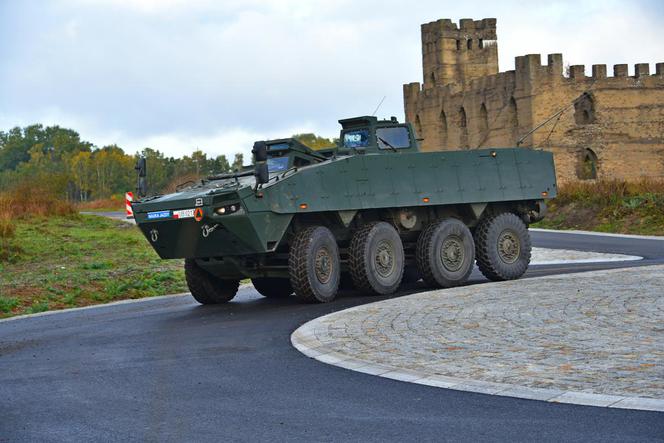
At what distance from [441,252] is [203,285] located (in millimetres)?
3941

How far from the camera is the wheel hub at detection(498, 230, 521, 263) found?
64.2ft

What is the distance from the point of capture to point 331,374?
9.84 meters

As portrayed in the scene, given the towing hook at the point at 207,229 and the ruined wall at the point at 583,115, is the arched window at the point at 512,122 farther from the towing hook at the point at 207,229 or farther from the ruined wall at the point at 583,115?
the towing hook at the point at 207,229

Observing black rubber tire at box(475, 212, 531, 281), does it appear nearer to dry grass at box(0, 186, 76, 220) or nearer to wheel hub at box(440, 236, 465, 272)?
wheel hub at box(440, 236, 465, 272)

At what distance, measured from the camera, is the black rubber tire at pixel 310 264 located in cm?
1622

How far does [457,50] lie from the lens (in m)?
97.4

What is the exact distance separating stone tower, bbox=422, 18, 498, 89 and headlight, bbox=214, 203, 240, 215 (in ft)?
267

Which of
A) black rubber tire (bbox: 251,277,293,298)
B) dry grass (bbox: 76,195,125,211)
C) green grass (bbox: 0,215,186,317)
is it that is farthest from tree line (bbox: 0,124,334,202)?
black rubber tire (bbox: 251,277,293,298)

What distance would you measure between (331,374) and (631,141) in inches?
2563

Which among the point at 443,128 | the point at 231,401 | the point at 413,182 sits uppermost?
the point at 443,128

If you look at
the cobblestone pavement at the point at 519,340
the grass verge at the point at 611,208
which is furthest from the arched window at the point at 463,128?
the cobblestone pavement at the point at 519,340

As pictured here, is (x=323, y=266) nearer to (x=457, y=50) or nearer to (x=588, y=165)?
(x=588, y=165)

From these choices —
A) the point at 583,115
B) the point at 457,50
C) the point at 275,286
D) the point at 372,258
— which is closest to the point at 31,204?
the point at 275,286

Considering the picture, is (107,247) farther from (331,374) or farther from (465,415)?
(465,415)
